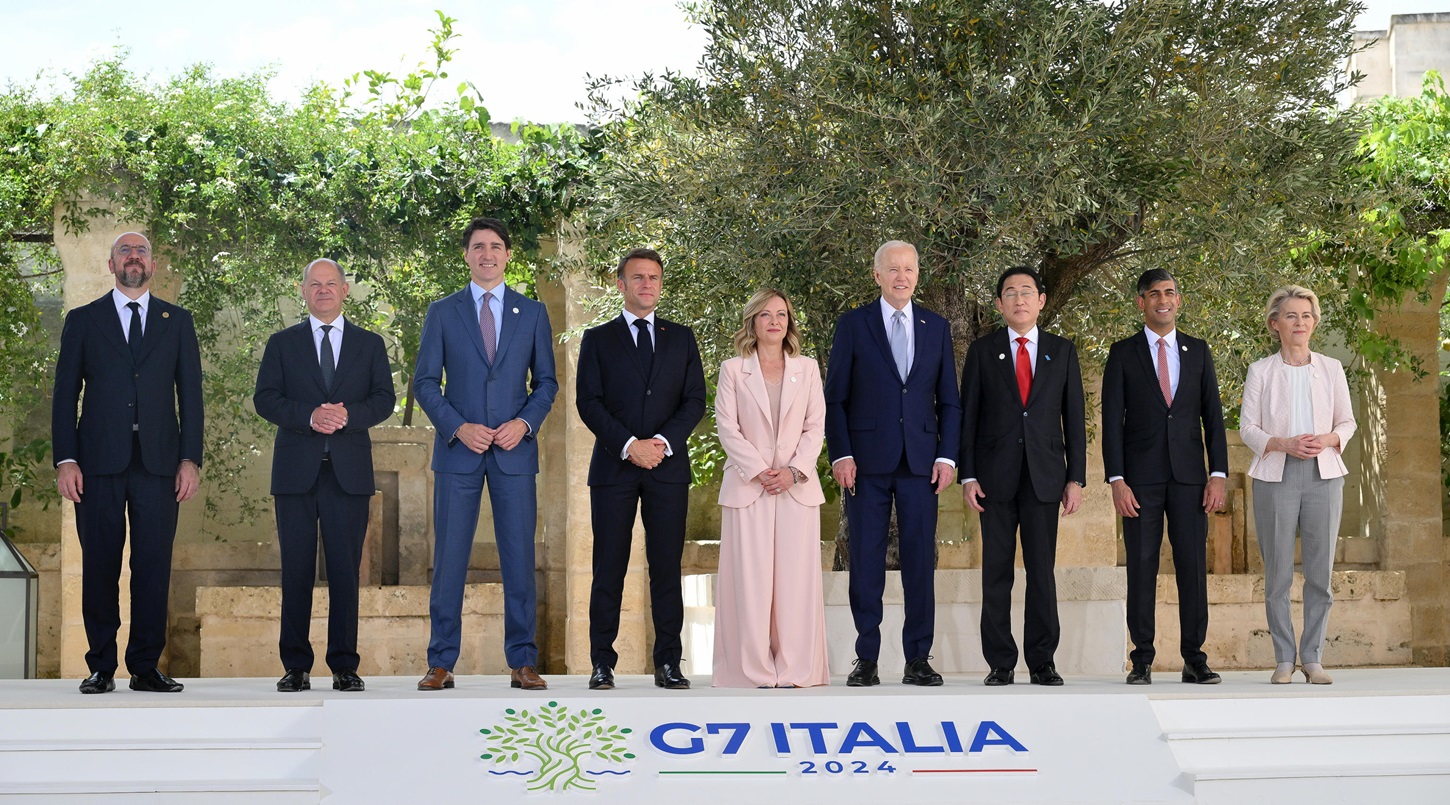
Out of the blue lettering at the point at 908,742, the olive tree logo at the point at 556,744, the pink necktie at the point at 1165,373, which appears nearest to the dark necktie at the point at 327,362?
the olive tree logo at the point at 556,744

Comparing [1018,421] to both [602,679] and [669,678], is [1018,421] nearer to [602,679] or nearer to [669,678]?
[669,678]

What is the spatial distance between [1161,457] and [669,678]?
2212 mm

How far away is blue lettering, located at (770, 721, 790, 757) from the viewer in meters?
4.30

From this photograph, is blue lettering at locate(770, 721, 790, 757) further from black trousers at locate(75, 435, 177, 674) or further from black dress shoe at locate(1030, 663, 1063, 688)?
black trousers at locate(75, 435, 177, 674)

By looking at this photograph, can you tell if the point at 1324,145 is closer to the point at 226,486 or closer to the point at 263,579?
the point at 263,579

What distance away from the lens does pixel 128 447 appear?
203 inches

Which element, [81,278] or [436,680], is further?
[81,278]

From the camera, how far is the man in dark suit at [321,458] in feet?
17.0

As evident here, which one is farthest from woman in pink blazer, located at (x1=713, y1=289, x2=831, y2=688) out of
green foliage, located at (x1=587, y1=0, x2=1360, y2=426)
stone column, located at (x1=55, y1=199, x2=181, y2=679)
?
stone column, located at (x1=55, y1=199, x2=181, y2=679)

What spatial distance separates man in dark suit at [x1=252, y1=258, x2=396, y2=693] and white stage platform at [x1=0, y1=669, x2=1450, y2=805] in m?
0.49

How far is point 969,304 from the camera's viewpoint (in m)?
7.07

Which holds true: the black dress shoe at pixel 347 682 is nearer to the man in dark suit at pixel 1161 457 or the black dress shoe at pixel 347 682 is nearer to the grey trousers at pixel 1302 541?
the man in dark suit at pixel 1161 457

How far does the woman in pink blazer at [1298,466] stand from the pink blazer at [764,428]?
1904 millimetres

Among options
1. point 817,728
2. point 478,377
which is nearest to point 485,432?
point 478,377
